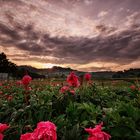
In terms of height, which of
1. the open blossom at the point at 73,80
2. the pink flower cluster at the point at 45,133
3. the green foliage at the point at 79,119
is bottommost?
the green foliage at the point at 79,119

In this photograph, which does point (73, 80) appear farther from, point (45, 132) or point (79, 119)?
point (45, 132)

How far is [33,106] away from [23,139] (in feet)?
7.79

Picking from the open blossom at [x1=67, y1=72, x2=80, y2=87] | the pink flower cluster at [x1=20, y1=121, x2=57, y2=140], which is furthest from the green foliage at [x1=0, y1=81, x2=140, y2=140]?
the pink flower cluster at [x1=20, y1=121, x2=57, y2=140]

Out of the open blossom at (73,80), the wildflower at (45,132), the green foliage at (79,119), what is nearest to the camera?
the wildflower at (45,132)

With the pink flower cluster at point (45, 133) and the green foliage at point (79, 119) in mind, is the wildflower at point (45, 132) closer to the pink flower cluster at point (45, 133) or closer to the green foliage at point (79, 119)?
the pink flower cluster at point (45, 133)

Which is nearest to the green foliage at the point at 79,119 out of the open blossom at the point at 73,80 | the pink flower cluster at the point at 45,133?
the open blossom at the point at 73,80

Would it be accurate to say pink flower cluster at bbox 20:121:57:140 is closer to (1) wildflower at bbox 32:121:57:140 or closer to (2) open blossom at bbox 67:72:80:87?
(1) wildflower at bbox 32:121:57:140

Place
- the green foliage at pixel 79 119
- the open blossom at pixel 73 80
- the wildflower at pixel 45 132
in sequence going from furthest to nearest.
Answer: the open blossom at pixel 73 80
the green foliage at pixel 79 119
the wildflower at pixel 45 132

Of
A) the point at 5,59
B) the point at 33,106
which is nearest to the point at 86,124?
the point at 33,106

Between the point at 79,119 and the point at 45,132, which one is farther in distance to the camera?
the point at 79,119

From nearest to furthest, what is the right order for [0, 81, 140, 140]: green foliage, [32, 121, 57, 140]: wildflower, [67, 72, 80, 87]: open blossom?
[32, 121, 57, 140]: wildflower → [0, 81, 140, 140]: green foliage → [67, 72, 80, 87]: open blossom

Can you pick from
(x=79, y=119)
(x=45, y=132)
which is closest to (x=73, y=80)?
(x=79, y=119)

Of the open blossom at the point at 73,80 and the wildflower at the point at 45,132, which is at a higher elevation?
the open blossom at the point at 73,80

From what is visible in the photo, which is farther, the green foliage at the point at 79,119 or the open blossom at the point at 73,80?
the open blossom at the point at 73,80
